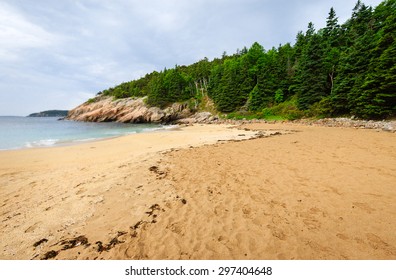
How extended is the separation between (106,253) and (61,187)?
4.50 m

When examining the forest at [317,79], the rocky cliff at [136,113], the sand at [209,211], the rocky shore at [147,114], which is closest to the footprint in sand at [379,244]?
the sand at [209,211]

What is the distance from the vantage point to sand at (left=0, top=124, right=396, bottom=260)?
3.24 metres

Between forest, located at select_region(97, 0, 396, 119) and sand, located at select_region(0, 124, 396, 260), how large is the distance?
17.5 metres

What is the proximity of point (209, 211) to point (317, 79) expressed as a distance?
113 feet

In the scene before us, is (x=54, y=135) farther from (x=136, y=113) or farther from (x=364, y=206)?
(x=364, y=206)

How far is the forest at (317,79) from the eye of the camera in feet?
63.7

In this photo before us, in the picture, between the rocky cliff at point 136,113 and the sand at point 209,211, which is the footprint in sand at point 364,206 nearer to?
the sand at point 209,211

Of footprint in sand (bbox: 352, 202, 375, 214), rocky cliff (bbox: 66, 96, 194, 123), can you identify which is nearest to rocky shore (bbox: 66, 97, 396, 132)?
rocky cliff (bbox: 66, 96, 194, 123)

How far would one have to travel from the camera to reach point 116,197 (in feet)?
17.6

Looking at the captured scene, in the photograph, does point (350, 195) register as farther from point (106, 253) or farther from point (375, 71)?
point (375, 71)

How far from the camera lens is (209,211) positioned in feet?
14.6

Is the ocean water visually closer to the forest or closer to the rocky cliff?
the rocky cliff

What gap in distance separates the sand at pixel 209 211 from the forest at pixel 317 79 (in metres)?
17.5

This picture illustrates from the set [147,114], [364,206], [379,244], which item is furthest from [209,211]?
→ [147,114]
